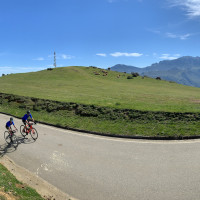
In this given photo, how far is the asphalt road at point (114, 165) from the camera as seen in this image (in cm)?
751

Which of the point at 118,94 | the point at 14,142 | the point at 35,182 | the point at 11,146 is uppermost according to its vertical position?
the point at 118,94

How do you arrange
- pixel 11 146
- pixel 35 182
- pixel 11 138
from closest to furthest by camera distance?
pixel 35 182, pixel 11 146, pixel 11 138

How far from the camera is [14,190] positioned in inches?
275

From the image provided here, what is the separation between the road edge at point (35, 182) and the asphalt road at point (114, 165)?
0.27 metres

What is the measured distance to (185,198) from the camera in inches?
274

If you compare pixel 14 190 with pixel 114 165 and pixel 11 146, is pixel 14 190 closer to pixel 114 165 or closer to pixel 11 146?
pixel 114 165

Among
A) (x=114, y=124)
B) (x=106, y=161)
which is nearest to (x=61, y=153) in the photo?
(x=106, y=161)

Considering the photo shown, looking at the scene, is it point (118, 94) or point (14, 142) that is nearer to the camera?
point (14, 142)

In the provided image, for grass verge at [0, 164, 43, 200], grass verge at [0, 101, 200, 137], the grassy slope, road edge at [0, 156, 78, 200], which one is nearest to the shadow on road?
road edge at [0, 156, 78, 200]

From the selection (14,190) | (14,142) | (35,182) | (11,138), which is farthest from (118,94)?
(14,190)

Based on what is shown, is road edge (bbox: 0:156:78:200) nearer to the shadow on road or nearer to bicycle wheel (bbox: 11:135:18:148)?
the shadow on road

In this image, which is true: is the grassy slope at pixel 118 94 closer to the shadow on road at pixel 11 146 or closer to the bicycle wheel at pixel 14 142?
the shadow on road at pixel 11 146

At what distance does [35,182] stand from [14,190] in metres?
1.48

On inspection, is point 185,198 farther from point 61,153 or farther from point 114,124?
point 114,124
